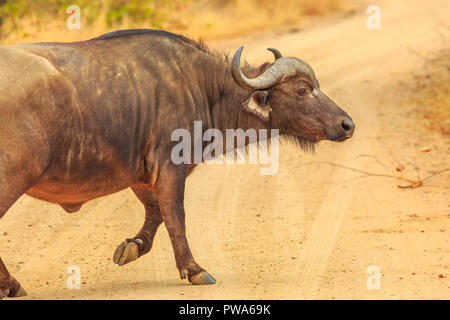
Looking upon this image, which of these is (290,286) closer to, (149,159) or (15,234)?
(149,159)

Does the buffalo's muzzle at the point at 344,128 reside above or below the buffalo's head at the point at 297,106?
below

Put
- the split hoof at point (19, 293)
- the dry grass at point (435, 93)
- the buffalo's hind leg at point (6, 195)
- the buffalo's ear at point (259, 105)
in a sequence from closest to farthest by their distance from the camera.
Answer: the buffalo's hind leg at point (6, 195), the split hoof at point (19, 293), the buffalo's ear at point (259, 105), the dry grass at point (435, 93)

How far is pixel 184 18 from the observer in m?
19.9

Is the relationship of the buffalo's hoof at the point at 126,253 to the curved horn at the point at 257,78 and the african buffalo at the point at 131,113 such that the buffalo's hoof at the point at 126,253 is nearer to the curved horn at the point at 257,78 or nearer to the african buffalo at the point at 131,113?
the african buffalo at the point at 131,113

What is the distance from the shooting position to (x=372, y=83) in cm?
1566

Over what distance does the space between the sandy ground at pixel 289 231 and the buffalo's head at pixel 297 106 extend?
1281mm

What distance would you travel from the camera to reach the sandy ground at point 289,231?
7.31 metres

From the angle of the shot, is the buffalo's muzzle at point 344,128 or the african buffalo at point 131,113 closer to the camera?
the african buffalo at point 131,113

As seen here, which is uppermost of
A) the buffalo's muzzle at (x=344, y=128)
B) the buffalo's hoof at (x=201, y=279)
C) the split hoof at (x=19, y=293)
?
the buffalo's muzzle at (x=344, y=128)

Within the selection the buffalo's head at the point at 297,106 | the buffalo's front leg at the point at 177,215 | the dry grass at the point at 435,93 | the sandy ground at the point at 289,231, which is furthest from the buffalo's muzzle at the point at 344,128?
the dry grass at the point at 435,93

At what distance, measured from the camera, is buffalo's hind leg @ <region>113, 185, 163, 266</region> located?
775 cm

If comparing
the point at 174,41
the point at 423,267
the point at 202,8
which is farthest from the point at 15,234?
the point at 202,8

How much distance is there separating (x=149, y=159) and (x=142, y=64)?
2.64 feet

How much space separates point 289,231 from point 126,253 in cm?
220
